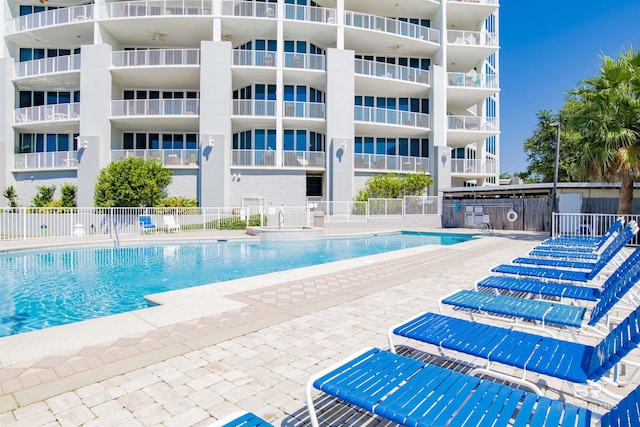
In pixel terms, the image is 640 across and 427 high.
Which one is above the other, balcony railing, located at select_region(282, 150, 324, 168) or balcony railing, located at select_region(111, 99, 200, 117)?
balcony railing, located at select_region(111, 99, 200, 117)

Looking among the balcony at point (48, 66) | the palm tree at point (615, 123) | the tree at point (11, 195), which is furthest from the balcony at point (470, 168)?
the tree at point (11, 195)

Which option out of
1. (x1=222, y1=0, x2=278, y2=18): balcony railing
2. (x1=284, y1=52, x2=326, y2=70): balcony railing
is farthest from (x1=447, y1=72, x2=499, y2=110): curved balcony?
(x1=222, y1=0, x2=278, y2=18): balcony railing

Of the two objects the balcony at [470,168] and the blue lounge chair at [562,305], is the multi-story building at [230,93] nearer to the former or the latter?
the balcony at [470,168]

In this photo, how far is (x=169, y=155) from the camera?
24.1 m

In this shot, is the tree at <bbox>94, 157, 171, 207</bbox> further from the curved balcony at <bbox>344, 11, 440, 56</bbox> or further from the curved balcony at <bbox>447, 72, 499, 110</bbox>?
the curved balcony at <bbox>447, 72, 499, 110</bbox>

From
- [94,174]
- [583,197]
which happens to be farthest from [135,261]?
[583,197]

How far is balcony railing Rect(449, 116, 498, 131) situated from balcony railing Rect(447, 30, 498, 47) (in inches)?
215

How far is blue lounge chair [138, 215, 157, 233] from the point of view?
61.5ft

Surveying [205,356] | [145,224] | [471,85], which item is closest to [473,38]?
[471,85]

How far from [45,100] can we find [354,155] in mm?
21788

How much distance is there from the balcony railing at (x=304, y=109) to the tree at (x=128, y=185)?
8890mm

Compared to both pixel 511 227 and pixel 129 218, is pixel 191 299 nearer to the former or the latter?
pixel 129 218

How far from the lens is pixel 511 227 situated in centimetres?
2202

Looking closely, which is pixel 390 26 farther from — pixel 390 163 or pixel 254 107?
pixel 254 107
